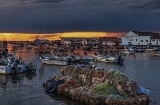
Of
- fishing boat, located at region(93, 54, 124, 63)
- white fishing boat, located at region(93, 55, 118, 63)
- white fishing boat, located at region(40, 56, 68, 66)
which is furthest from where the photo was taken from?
white fishing boat, located at region(93, 55, 118, 63)

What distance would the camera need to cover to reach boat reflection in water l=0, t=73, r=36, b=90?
39.6 m

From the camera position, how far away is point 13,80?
1763 inches

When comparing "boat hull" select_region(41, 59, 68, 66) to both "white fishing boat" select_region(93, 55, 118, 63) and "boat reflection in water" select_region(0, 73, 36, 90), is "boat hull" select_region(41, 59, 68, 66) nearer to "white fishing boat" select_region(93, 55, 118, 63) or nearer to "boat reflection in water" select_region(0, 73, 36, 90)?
"white fishing boat" select_region(93, 55, 118, 63)

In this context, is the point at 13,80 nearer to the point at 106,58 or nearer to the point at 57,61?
the point at 57,61

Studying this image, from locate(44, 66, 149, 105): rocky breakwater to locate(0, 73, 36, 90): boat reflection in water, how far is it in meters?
5.79

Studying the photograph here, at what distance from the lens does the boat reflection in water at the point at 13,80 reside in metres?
39.6

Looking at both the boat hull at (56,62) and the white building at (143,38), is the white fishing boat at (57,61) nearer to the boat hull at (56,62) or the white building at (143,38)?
the boat hull at (56,62)

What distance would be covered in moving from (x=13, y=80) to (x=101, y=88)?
18.3 m

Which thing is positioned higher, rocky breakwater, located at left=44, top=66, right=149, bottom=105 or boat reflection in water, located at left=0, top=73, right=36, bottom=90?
rocky breakwater, located at left=44, top=66, right=149, bottom=105

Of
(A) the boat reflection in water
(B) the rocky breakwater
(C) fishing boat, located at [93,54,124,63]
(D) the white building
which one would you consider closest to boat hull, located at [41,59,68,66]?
(C) fishing boat, located at [93,54,124,63]

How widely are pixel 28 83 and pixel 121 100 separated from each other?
56.1 feet

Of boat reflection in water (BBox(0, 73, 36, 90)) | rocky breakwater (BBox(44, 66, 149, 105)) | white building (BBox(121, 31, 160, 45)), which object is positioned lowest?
boat reflection in water (BBox(0, 73, 36, 90))

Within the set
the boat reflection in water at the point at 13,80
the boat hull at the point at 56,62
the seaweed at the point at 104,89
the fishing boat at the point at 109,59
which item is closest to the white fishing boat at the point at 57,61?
the boat hull at the point at 56,62

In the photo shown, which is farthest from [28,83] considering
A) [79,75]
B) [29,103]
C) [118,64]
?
A: [118,64]
